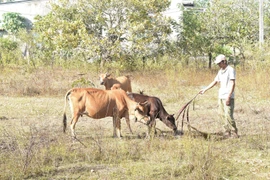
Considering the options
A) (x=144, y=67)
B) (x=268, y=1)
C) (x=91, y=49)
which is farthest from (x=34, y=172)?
(x=268, y=1)

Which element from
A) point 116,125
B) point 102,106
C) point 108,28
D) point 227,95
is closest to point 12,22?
point 108,28

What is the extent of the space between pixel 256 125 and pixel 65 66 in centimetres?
1290

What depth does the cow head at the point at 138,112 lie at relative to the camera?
8.80 metres

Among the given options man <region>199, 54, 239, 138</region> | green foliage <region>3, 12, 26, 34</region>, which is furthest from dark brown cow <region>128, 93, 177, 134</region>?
green foliage <region>3, 12, 26, 34</region>

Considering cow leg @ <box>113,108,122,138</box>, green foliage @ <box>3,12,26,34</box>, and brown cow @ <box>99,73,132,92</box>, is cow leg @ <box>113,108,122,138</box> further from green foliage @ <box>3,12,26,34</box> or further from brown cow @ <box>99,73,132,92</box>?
green foliage @ <box>3,12,26,34</box>

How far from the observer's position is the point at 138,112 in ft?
29.0

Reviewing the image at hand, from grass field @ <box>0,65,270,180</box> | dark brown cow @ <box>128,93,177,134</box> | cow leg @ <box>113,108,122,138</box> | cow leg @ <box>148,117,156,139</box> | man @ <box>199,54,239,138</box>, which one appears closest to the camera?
grass field @ <box>0,65,270,180</box>

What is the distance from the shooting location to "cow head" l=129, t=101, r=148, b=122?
28.9 feet

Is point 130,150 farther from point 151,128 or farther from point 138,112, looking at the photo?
point 138,112

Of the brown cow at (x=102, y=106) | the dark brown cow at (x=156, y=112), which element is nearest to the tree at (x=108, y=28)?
the dark brown cow at (x=156, y=112)

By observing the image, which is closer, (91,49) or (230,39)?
(91,49)

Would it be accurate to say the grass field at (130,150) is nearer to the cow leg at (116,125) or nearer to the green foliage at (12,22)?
the cow leg at (116,125)

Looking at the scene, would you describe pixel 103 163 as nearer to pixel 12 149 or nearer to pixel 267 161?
pixel 12 149

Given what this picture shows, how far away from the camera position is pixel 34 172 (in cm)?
635
